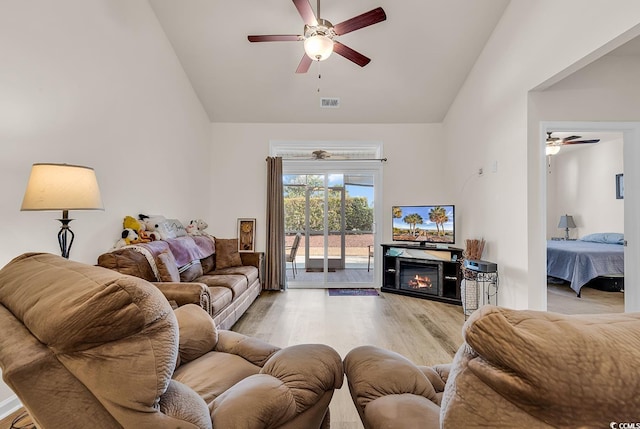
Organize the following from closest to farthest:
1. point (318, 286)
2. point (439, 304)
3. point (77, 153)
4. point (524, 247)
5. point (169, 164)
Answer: point (77, 153)
point (524, 247)
point (169, 164)
point (439, 304)
point (318, 286)

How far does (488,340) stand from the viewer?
1.93ft

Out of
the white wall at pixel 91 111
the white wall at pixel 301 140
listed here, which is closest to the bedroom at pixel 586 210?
the white wall at pixel 301 140

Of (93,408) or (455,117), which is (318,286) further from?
(93,408)

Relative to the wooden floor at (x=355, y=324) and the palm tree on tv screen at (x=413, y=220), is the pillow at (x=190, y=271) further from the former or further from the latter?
the palm tree on tv screen at (x=413, y=220)

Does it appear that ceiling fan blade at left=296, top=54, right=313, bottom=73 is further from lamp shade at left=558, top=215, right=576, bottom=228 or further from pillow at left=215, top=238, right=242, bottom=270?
lamp shade at left=558, top=215, right=576, bottom=228

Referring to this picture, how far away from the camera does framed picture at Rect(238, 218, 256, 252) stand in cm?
511

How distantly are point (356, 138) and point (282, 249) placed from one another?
7.42 ft

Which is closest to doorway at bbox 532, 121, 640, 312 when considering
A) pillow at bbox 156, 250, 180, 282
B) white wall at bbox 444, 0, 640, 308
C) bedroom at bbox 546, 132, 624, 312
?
white wall at bbox 444, 0, 640, 308

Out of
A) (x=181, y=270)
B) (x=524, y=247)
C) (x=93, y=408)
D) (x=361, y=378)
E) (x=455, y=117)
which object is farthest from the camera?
(x=455, y=117)

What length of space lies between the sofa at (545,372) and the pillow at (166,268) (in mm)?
2643

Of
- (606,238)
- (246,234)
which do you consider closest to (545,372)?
(246,234)

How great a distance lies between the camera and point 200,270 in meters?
3.72

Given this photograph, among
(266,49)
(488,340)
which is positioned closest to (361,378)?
(488,340)

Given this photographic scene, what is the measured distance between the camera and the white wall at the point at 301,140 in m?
5.20
